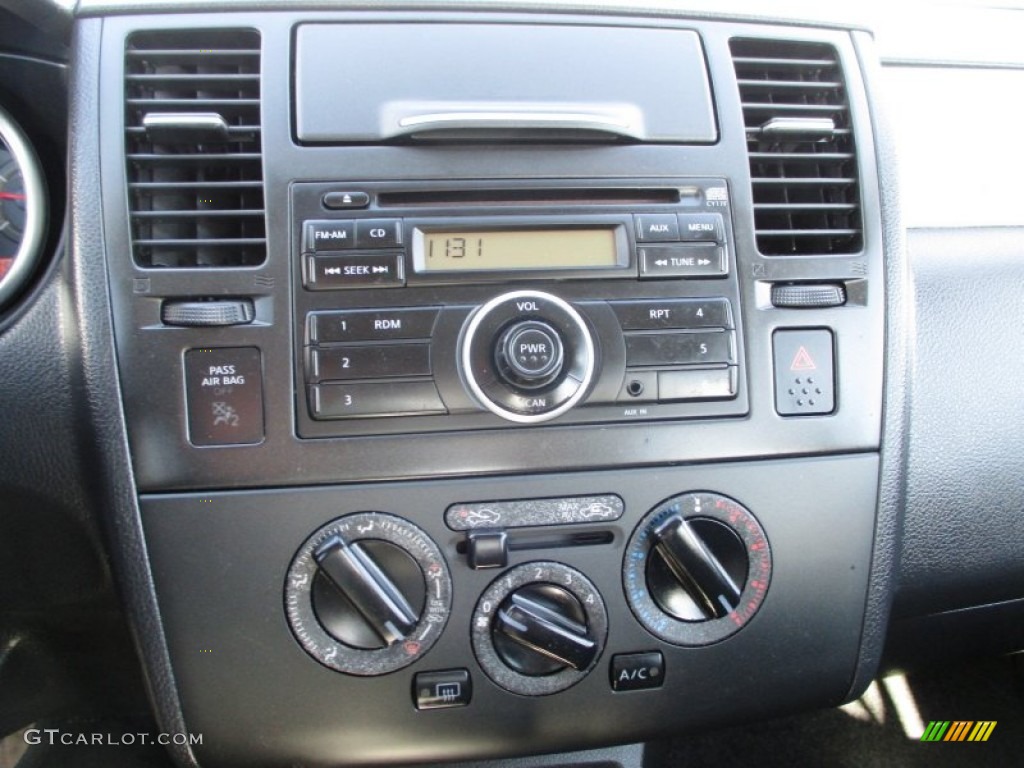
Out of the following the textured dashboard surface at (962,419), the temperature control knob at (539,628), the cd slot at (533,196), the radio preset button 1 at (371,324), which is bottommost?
the temperature control knob at (539,628)

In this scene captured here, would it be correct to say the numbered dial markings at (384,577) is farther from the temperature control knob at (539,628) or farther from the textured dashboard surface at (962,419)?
the textured dashboard surface at (962,419)

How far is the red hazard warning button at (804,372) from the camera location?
1003 mm

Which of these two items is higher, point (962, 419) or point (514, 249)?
point (514, 249)

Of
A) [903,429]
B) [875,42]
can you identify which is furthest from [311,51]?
[903,429]

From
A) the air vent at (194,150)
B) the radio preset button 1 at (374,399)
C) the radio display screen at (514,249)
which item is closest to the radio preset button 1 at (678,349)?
the radio display screen at (514,249)

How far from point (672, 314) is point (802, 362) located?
0.19 meters

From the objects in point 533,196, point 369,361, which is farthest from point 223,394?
point 533,196

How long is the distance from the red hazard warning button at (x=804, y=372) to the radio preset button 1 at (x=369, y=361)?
44cm

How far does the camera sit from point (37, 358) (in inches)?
37.8

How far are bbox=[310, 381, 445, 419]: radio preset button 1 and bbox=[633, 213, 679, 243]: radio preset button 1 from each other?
310 millimetres

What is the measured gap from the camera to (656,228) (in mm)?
959

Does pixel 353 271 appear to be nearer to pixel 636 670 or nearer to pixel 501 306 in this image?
pixel 501 306

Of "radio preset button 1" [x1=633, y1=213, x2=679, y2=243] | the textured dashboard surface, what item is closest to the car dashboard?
"radio preset button 1" [x1=633, y1=213, x2=679, y2=243]

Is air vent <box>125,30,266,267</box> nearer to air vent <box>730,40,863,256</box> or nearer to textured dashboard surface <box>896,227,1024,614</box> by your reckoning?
air vent <box>730,40,863,256</box>
